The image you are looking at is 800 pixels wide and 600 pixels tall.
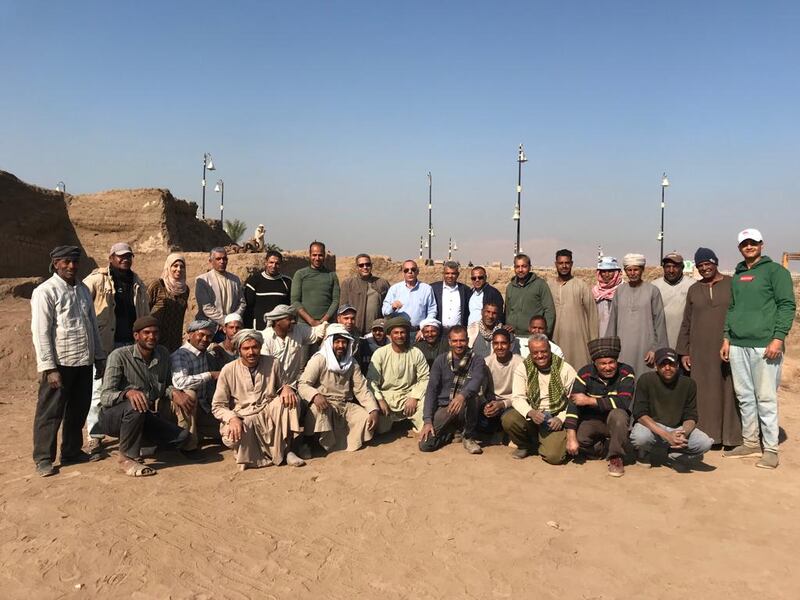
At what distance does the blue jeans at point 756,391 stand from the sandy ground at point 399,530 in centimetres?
30

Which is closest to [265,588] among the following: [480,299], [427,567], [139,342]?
[427,567]

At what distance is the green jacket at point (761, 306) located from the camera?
4516mm

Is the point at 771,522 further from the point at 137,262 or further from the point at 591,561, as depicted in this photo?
the point at 137,262

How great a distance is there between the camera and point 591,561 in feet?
9.95

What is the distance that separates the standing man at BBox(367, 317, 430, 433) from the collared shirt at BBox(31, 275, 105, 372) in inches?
92.5

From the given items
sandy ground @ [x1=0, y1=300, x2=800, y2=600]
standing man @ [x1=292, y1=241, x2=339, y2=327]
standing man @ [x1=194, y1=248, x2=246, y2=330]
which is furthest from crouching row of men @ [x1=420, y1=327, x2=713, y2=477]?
standing man @ [x1=194, y1=248, x2=246, y2=330]

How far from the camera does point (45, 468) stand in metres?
4.16

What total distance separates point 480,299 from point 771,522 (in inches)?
121

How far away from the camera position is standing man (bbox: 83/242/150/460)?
4688 millimetres

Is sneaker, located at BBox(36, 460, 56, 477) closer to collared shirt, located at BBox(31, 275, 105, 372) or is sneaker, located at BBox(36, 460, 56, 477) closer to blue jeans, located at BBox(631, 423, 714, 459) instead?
collared shirt, located at BBox(31, 275, 105, 372)

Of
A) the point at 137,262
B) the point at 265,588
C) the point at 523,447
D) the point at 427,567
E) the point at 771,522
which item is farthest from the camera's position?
the point at 137,262

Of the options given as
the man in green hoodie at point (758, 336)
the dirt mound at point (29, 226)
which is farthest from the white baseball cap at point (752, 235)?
the dirt mound at point (29, 226)

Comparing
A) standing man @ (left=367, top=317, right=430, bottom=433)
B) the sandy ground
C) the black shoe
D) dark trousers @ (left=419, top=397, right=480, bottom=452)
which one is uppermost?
standing man @ (left=367, top=317, right=430, bottom=433)

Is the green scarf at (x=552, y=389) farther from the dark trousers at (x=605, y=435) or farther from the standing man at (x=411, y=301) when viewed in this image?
the standing man at (x=411, y=301)
